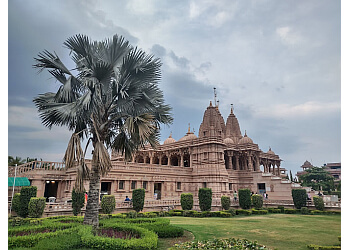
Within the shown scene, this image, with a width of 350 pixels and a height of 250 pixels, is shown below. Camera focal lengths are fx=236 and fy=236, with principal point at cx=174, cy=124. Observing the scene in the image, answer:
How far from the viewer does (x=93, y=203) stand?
10.2 metres

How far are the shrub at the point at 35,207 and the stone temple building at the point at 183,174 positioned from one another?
541cm

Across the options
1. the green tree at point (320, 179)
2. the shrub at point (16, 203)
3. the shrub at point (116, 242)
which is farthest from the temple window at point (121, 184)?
the green tree at point (320, 179)

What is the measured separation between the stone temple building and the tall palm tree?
23.6ft

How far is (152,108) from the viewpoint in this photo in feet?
38.4

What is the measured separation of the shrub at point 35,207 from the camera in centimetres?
1457

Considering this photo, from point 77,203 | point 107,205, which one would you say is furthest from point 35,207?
point 107,205

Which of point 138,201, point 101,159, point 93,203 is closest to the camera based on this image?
Result: point 101,159

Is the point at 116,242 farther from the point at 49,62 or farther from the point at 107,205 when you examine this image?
the point at 107,205

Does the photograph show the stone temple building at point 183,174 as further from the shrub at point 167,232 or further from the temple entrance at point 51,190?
the shrub at point 167,232

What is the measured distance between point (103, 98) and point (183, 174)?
23112 mm

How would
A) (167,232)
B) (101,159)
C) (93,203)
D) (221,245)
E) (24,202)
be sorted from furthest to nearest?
(24,202), (93,203), (167,232), (101,159), (221,245)

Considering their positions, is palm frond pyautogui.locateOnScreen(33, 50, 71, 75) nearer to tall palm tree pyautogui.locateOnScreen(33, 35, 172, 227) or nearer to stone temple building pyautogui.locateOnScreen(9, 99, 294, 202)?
tall palm tree pyautogui.locateOnScreen(33, 35, 172, 227)
